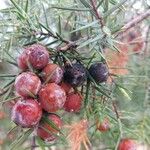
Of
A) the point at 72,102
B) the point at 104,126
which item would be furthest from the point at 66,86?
the point at 104,126

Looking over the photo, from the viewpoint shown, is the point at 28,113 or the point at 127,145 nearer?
the point at 28,113

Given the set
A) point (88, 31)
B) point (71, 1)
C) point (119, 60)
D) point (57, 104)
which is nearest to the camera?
point (57, 104)

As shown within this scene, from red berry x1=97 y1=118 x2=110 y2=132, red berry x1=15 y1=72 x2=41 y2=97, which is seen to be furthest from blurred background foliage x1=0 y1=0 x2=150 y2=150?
red berry x1=15 y1=72 x2=41 y2=97

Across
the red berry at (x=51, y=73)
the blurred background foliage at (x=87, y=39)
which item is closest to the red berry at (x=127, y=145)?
the blurred background foliage at (x=87, y=39)

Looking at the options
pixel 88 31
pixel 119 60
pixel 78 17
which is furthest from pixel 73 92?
pixel 119 60

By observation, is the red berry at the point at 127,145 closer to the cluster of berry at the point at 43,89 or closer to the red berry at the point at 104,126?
the red berry at the point at 104,126

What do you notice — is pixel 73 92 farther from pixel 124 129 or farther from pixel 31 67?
pixel 124 129

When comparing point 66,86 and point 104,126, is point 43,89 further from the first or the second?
point 104,126
